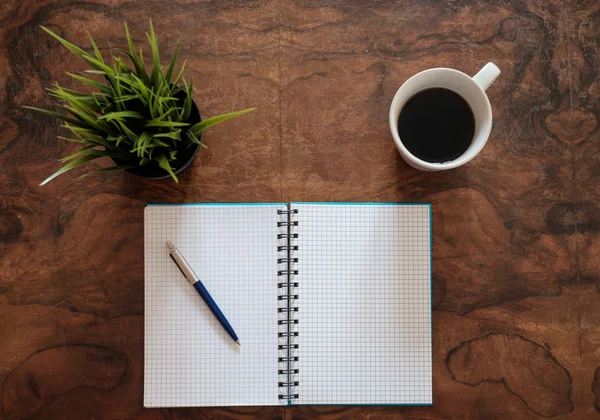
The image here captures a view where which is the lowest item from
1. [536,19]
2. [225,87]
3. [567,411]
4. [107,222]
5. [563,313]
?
[567,411]

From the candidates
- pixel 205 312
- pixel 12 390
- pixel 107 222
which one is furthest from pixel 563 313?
pixel 12 390

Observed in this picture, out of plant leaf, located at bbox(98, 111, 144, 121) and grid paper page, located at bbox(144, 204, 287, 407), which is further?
grid paper page, located at bbox(144, 204, 287, 407)

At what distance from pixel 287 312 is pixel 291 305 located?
0.04 ft

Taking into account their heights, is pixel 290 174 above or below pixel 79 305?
above

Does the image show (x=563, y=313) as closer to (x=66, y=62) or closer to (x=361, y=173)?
(x=361, y=173)

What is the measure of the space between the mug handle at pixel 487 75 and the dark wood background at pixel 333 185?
102 mm

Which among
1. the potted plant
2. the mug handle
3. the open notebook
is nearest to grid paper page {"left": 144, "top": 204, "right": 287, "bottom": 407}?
the open notebook

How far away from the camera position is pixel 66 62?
73cm

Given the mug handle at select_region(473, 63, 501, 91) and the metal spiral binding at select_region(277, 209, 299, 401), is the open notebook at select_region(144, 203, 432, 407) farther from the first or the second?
the mug handle at select_region(473, 63, 501, 91)

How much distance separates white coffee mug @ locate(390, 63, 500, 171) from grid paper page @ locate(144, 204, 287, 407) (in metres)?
0.23

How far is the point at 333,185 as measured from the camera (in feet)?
2.40

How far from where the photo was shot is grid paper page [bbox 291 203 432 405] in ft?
2.38

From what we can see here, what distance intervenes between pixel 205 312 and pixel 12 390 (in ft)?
1.11

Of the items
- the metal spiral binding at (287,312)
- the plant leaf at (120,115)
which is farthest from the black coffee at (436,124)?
the plant leaf at (120,115)
